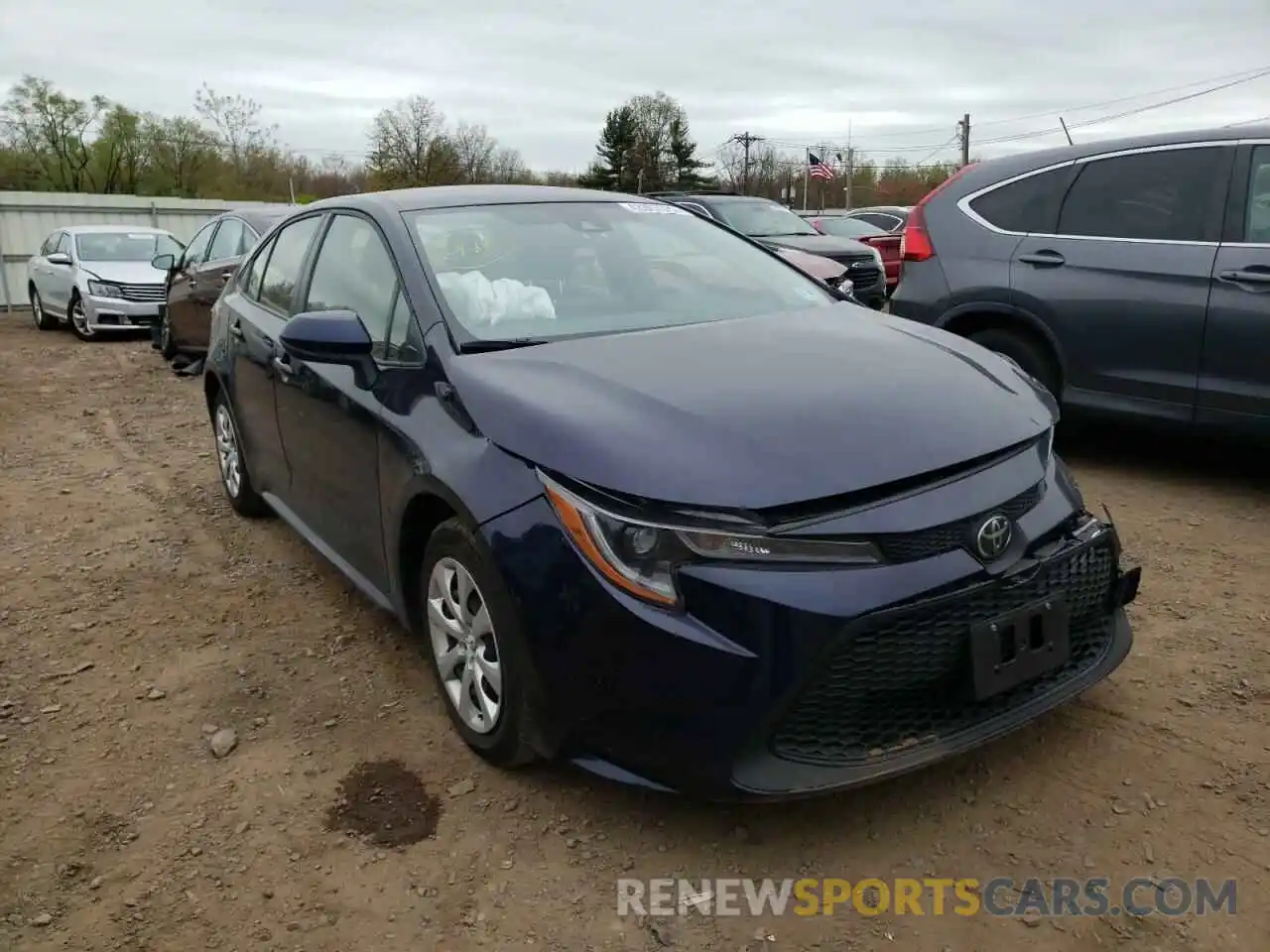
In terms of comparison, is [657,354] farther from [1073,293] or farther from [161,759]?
[1073,293]

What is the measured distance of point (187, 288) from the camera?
923 cm

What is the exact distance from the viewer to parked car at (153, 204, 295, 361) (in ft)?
28.8

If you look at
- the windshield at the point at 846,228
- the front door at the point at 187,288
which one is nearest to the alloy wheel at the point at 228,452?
the front door at the point at 187,288

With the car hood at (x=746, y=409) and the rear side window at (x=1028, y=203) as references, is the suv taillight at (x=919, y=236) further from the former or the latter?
the car hood at (x=746, y=409)

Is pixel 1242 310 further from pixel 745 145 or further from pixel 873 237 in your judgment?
pixel 745 145

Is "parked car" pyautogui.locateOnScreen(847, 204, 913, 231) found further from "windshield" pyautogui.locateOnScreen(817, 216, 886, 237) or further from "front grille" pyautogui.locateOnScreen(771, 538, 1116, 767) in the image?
"front grille" pyautogui.locateOnScreen(771, 538, 1116, 767)

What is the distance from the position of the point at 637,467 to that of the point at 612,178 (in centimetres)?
5816

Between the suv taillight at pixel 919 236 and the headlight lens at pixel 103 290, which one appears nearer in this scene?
the suv taillight at pixel 919 236

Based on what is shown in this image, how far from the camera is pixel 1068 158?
5.30 meters

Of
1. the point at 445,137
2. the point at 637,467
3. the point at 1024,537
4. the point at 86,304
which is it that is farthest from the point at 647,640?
the point at 445,137

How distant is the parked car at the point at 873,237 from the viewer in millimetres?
14778

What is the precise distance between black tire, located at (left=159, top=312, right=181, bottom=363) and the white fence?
25.2 feet

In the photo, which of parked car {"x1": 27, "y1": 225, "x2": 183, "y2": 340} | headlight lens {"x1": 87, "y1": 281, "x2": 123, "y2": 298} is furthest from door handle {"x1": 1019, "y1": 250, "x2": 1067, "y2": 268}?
headlight lens {"x1": 87, "y1": 281, "x2": 123, "y2": 298}
